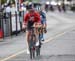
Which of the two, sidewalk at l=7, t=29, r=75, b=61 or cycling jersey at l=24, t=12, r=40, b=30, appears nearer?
sidewalk at l=7, t=29, r=75, b=61

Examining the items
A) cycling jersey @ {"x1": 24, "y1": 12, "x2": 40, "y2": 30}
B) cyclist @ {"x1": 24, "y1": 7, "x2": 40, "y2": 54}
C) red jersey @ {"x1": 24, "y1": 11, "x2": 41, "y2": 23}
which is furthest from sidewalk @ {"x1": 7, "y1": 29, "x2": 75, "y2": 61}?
red jersey @ {"x1": 24, "y1": 11, "x2": 41, "y2": 23}

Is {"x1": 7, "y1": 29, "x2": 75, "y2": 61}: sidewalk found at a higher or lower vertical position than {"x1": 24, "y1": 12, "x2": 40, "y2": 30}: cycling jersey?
lower

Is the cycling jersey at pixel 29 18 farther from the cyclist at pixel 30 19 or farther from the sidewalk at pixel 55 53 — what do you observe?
Result: the sidewalk at pixel 55 53

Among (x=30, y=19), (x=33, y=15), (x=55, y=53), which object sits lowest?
(x=55, y=53)

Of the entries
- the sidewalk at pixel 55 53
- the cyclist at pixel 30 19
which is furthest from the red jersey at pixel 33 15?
the sidewalk at pixel 55 53

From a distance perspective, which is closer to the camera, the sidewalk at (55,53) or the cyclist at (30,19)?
the sidewalk at (55,53)

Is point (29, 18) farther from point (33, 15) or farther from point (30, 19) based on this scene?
point (33, 15)

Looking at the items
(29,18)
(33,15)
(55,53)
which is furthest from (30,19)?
(55,53)

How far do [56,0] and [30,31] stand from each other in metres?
94.8

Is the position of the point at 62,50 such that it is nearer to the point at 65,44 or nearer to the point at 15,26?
the point at 65,44

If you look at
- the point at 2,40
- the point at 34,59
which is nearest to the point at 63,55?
the point at 34,59

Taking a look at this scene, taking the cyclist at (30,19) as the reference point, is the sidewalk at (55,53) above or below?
below

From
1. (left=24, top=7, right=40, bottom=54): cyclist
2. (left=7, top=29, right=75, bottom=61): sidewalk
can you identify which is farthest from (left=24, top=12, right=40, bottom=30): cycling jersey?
(left=7, top=29, right=75, bottom=61): sidewalk

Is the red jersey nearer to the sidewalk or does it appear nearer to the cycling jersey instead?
the cycling jersey
